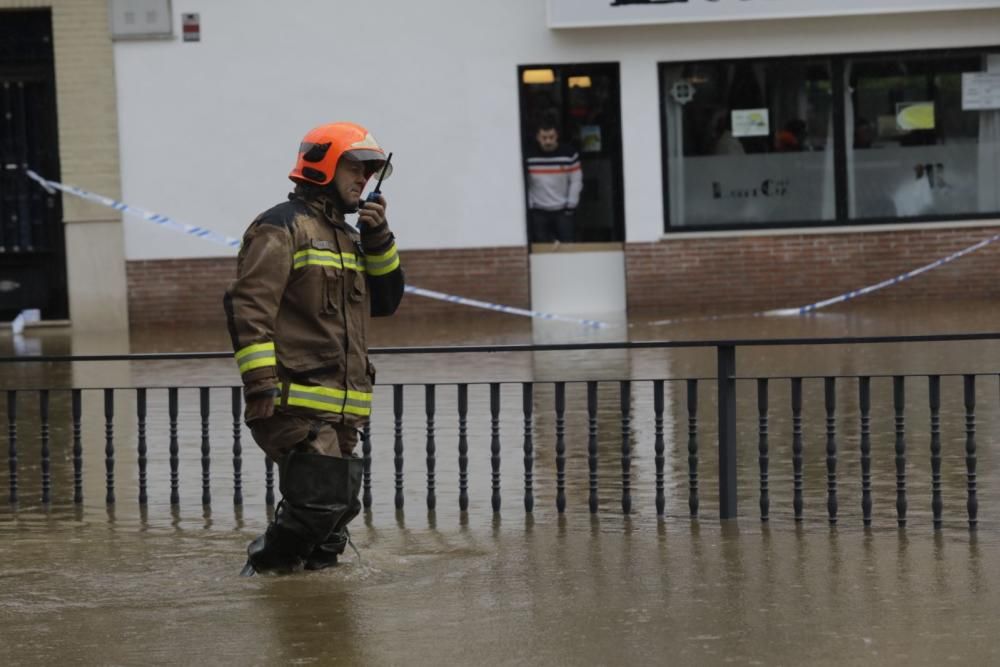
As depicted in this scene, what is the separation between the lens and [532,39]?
19.9 m

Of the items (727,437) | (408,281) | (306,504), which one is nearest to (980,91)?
(408,281)

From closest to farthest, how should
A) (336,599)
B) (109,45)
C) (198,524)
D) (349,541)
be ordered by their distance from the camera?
(336,599)
(349,541)
(198,524)
(109,45)

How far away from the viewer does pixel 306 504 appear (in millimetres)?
7164

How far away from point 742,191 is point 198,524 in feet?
41.9

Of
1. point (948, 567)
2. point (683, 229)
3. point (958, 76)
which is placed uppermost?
point (958, 76)

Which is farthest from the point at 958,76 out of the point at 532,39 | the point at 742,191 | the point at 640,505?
the point at 640,505

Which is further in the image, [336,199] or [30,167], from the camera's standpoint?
[30,167]

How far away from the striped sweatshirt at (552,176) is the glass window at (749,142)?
44.2 inches

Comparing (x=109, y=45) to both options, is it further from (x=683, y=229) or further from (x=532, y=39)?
(x=683, y=229)

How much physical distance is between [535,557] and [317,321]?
1470mm

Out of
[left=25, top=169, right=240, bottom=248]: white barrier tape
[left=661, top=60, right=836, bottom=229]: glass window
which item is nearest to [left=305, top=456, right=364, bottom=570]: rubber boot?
[left=25, top=169, right=240, bottom=248]: white barrier tape

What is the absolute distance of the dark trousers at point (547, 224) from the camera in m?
20.4

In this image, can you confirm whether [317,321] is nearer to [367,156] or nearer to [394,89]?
[367,156]

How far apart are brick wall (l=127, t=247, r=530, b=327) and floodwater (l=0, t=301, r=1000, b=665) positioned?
7.00 metres
